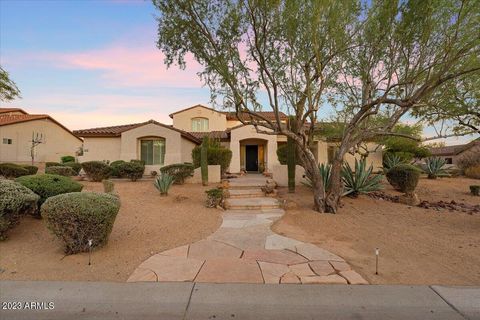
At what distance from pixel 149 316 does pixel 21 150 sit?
31059 mm

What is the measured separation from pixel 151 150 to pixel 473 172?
76.2 ft

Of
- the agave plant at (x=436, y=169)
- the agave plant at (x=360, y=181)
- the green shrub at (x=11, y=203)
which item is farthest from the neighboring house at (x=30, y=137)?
the agave plant at (x=436, y=169)

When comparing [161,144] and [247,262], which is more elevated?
[161,144]

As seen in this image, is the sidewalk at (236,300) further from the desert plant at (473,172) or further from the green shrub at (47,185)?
the desert plant at (473,172)

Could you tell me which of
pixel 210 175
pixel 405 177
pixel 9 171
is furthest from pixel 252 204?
pixel 9 171

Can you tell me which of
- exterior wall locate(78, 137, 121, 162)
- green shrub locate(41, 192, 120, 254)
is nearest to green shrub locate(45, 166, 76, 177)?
exterior wall locate(78, 137, 121, 162)

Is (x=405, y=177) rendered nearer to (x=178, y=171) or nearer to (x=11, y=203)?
(x=178, y=171)

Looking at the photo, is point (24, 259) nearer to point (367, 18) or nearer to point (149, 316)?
point (149, 316)

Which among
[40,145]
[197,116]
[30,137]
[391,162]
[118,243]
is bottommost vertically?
[118,243]

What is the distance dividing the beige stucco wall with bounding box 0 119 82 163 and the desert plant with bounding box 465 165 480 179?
38.1 m

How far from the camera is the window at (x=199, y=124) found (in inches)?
1095

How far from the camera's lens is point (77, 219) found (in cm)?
506

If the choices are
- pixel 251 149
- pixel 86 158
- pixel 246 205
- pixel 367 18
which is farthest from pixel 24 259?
pixel 251 149

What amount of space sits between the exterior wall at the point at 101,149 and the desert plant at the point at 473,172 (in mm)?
25533
